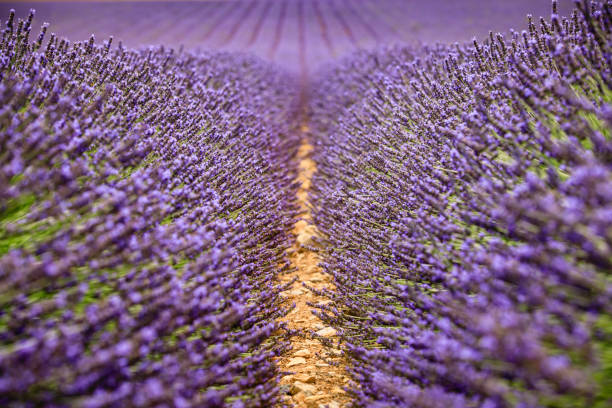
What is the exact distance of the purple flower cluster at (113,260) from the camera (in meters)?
0.88

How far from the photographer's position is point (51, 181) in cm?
109

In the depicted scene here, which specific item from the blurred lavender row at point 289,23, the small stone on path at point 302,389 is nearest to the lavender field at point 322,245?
the small stone on path at point 302,389

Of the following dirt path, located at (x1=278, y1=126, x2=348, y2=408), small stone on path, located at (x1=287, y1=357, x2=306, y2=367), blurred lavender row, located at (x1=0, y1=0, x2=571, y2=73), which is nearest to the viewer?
dirt path, located at (x1=278, y1=126, x2=348, y2=408)

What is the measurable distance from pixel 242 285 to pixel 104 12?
1211cm

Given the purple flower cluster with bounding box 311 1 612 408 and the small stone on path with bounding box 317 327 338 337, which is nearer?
the purple flower cluster with bounding box 311 1 612 408

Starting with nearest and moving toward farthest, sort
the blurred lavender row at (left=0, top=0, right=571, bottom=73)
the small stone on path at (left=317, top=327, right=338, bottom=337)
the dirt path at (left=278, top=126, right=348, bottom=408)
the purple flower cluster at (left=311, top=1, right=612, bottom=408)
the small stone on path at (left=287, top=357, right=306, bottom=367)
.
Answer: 1. the purple flower cluster at (left=311, top=1, right=612, bottom=408)
2. the dirt path at (left=278, top=126, right=348, bottom=408)
3. the small stone on path at (left=287, top=357, right=306, bottom=367)
4. the small stone on path at (left=317, top=327, right=338, bottom=337)
5. the blurred lavender row at (left=0, top=0, right=571, bottom=73)

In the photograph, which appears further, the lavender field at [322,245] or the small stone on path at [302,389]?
the small stone on path at [302,389]

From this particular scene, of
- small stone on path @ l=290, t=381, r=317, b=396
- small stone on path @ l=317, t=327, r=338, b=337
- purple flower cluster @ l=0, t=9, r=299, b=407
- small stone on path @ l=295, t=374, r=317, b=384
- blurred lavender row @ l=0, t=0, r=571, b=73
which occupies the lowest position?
small stone on path @ l=290, t=381, r=317, b=396

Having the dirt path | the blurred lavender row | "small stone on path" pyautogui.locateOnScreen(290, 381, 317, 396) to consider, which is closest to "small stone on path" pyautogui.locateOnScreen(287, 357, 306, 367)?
the dirt path

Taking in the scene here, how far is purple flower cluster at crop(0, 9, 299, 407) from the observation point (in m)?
0.88

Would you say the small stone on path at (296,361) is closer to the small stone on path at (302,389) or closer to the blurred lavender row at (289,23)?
the small stone on path at (302,389)

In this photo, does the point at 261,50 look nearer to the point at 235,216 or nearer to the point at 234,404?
the point at 235,216

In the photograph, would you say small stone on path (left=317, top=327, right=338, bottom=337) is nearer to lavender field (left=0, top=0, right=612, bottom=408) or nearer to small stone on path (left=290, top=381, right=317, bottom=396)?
lavender field (left=0, top=0, right=612, bottom=408)

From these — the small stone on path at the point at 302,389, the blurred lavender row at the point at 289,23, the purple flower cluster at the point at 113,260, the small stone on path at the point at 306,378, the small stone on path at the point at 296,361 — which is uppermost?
the blurred lavender row at the point at 289,23
